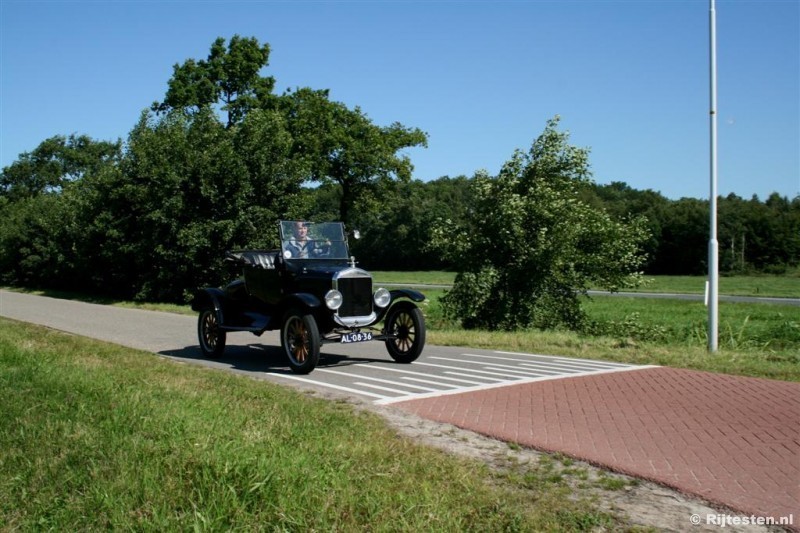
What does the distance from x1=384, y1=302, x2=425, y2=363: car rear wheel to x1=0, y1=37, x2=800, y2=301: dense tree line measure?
7.86m

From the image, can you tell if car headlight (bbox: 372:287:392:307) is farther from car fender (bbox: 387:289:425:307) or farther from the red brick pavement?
the red brick pavement

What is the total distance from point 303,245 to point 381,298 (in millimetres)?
1628

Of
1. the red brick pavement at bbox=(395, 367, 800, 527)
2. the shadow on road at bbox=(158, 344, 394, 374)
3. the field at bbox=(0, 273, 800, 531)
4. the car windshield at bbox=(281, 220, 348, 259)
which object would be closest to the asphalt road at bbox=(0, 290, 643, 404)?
the shadow on road at bbox=(158, 344, 394, 374)

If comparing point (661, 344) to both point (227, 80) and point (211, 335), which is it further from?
point (227, 80)

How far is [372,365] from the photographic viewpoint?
10.5 meters

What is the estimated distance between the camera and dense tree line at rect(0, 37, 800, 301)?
25.1m

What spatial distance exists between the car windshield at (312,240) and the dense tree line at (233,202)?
7.29 meters

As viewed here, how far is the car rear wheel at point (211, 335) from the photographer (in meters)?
11.5

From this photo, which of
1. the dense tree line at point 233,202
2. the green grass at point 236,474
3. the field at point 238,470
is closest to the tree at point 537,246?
the dense tree line at point 233,202

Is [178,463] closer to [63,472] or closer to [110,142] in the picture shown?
[63,472]

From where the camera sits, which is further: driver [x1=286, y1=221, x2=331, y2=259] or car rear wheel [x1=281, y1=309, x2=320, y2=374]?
driver [x1=286, y1=221, x2=331, y2=259]

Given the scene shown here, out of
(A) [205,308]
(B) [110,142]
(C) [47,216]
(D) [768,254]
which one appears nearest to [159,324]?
(A) [205,308]

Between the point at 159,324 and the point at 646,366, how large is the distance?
12489 mm

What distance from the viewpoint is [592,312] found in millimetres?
25266
